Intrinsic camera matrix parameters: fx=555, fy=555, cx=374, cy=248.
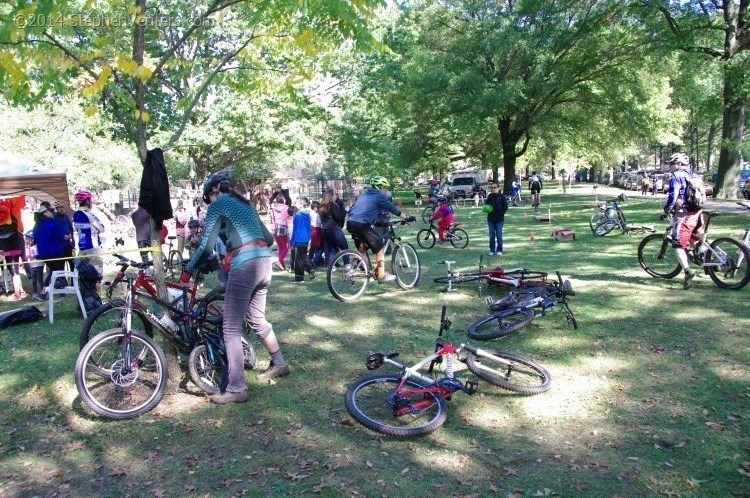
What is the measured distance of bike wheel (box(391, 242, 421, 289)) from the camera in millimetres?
9352

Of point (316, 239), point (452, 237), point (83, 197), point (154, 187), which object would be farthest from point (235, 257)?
point (452, 237)

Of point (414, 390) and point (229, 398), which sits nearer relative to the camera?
point (414, 390)

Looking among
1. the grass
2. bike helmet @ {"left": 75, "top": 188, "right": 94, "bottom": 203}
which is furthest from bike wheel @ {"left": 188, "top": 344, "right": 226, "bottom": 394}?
bike helmet @ {"left": 75, "top": 188, "right": 94, "bottom": 203}

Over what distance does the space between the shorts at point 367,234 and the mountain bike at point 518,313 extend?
98.7 inches

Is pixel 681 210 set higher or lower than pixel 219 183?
lower

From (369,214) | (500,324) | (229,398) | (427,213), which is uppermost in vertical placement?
(369,214)

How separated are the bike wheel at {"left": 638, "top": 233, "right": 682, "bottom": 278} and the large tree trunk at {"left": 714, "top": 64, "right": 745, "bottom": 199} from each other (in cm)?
1342

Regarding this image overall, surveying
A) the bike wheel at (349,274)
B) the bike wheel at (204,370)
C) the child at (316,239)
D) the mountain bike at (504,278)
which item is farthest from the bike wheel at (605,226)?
the bike wheel at (204,370)

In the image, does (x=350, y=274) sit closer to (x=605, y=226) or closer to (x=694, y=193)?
(x=694, y=193)

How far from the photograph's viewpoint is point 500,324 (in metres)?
6.38

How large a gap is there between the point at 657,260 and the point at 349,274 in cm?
519

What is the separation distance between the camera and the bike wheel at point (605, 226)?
50.5ft

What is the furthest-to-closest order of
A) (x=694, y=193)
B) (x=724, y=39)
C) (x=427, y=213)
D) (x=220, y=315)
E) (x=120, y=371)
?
(x=427, y=213), (x=724, y=39), (x=694, y=193), (x=220, y=315), (x=120, y=371)

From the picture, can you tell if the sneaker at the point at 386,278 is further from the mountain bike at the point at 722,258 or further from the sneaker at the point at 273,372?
the mountain bike at the point at 722,258
